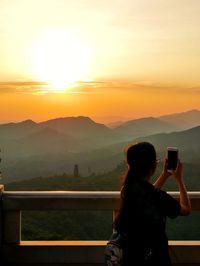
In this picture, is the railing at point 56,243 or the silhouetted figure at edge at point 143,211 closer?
the silhouetted figure at edge at point 143,211

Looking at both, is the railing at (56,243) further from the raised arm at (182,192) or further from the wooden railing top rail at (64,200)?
the raised arm at (182,192)

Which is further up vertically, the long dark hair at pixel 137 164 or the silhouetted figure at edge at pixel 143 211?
the long dark hair at pixel 137 164

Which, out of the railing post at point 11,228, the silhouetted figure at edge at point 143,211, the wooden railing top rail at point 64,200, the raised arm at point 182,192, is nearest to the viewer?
the silhouetted figure at edge at point 143,211

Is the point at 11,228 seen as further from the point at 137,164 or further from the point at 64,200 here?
the point at 137,164

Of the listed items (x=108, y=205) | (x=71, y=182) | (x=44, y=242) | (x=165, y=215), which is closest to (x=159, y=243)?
(x=165, y=215)

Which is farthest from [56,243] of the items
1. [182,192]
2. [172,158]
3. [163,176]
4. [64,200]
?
[182,192]

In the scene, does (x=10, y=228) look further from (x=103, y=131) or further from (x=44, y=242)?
(x=103, y=131)

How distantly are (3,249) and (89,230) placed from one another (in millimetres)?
19812

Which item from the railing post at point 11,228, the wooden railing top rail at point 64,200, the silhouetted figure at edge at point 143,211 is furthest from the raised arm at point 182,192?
the railing post at point 11,228

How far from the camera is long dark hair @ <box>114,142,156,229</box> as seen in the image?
15.7ft

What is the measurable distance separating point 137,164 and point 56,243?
3020 mm

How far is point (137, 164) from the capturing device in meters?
4.81

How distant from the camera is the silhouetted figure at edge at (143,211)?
4.73 m

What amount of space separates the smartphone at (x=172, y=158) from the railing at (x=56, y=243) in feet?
7.07
